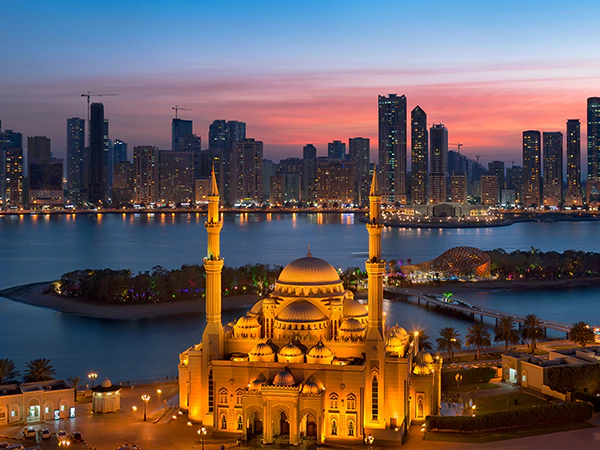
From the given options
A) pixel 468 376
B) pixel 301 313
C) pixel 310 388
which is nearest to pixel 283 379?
Result: pixel 310 388

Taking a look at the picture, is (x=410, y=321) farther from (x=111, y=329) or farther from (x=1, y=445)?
(x=1, y=445)

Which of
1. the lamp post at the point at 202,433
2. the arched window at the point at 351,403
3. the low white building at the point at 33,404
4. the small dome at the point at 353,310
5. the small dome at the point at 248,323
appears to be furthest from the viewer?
the small dome at the point at 353,310

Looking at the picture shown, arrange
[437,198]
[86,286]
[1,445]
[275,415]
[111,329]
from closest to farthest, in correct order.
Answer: [1,445], [275,415], [111,329], [86,286], [437,198]

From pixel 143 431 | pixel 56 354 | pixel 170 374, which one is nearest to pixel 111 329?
pixel 56 354

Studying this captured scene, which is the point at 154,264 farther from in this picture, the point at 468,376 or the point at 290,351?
the point at 290,351

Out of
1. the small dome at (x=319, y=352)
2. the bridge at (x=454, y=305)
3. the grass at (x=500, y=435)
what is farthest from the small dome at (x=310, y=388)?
the bridge at (x=454, y=305)

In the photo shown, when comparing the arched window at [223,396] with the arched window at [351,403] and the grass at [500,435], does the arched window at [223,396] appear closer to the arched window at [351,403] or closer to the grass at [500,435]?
the arched window at [351,403]

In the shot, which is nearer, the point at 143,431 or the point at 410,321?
the point at 143,431
